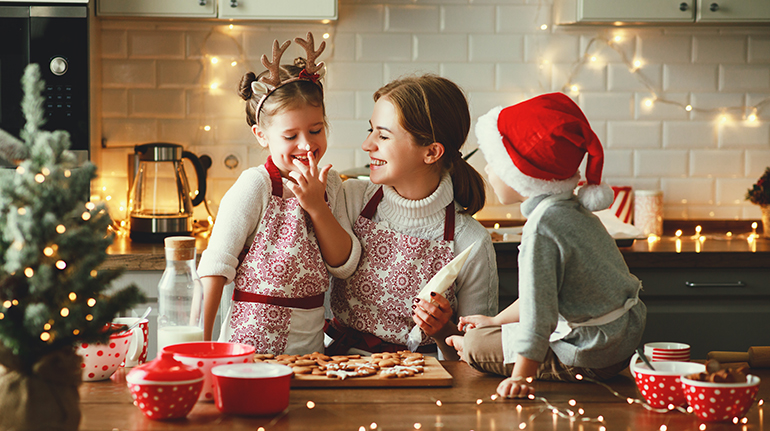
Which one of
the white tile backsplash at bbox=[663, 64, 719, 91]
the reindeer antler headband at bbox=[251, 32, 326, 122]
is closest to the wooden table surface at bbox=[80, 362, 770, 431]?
the reindeer antler headband at bbox=[251, 32, 326, 122]

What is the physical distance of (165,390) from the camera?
2.95 feet

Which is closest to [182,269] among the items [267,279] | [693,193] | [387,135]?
[267,279]

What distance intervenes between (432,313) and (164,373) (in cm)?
71

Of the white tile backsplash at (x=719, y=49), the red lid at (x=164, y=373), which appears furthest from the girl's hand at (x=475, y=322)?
the white tile backsplash at (x=719, y=49)

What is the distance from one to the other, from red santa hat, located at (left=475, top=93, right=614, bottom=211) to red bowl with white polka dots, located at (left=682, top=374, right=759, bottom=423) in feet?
1.15

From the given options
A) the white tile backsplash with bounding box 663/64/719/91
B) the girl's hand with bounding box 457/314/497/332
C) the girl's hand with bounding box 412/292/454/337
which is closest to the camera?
A: the girl's hand with bounding box 457/314/497/332

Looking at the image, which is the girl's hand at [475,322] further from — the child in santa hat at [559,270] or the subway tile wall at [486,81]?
the subway tile wall at [486,81]

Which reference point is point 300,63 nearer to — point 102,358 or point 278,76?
point 278,76

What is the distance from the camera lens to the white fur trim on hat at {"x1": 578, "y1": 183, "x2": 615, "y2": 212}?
117 cm

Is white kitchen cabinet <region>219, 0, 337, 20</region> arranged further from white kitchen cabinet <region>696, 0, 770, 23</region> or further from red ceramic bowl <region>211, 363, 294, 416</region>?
red ceramic bowl <region>211, 363, 294, 416</region>

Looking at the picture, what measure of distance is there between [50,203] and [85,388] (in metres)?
0.42

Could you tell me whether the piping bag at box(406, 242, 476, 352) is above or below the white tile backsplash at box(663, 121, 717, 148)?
below

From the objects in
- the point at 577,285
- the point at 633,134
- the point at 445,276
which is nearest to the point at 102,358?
the point at 445,276

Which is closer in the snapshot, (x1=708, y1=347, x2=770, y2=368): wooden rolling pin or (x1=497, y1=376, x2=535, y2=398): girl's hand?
(x1=497, y1=376, x2=535, y2=398): girl's hand
